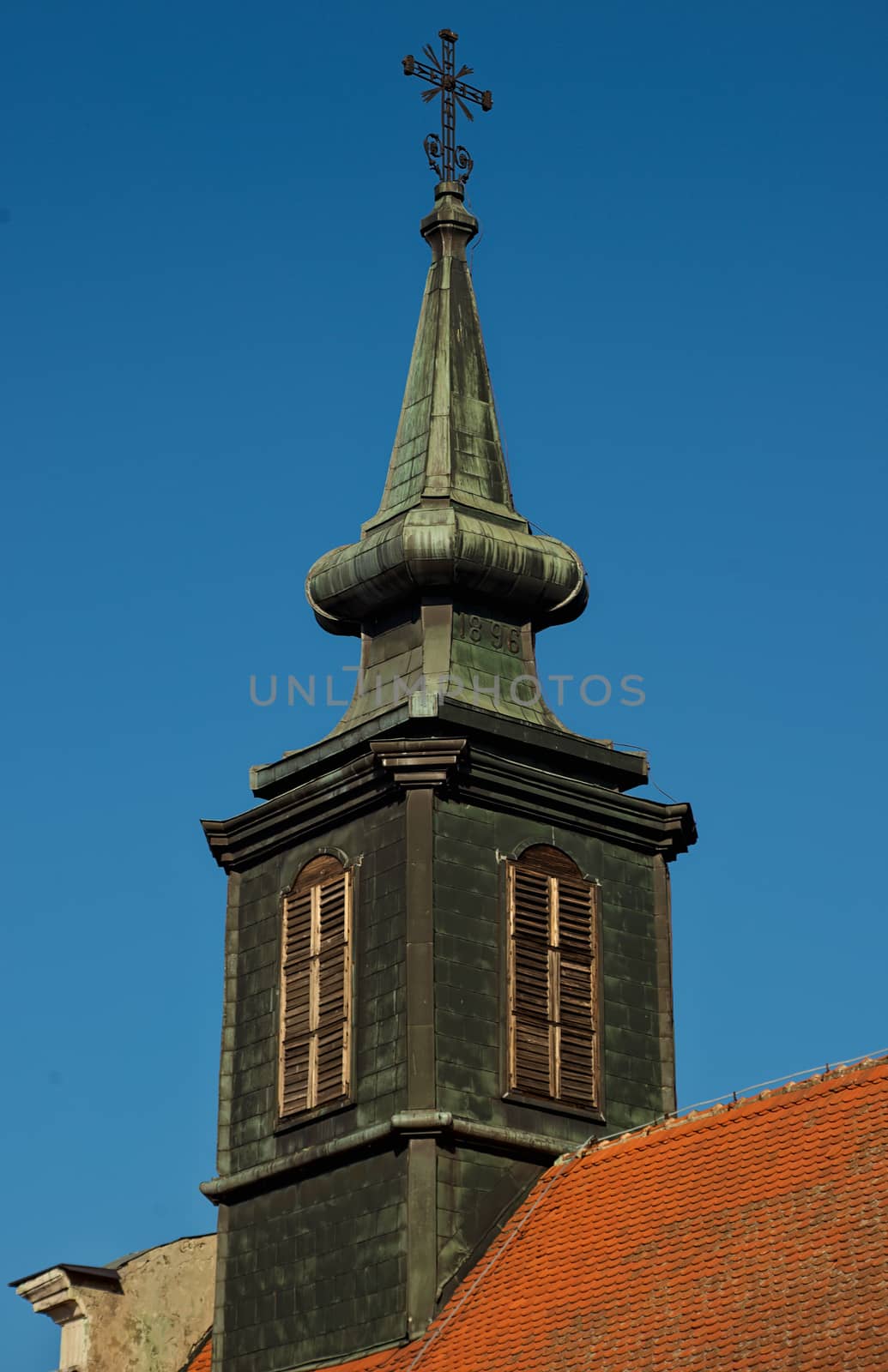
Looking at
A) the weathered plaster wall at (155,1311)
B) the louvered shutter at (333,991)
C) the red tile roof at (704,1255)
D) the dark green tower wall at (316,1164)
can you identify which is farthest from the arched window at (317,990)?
the weathered plaster wall at (155,1311)

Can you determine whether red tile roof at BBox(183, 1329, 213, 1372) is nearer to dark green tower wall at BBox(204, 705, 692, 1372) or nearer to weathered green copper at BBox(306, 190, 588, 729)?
dark green tower wall at BBox(204, 705, 692, 1372)

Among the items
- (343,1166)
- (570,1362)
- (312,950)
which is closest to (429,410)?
(312,950)

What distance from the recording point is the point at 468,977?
129 ft

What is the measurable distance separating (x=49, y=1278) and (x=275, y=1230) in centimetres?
411

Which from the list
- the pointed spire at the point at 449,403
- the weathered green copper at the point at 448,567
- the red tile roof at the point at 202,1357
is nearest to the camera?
the weathered green copper at the point at 448,567

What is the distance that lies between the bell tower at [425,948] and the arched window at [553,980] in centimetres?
3

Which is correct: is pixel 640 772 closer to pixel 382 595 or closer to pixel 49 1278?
pixel 382 595

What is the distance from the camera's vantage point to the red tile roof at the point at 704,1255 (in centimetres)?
3216

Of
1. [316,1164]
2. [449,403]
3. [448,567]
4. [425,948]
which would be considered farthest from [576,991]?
[449,403]

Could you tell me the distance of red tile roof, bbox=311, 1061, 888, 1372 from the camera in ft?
105

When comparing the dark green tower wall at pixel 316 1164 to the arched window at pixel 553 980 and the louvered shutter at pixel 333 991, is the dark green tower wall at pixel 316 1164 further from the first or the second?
the arched window at pixel 553 980

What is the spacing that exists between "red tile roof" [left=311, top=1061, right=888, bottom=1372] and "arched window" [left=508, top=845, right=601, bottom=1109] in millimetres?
1166

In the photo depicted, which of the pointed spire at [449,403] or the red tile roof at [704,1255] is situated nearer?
the red tile roof at [704,1255]

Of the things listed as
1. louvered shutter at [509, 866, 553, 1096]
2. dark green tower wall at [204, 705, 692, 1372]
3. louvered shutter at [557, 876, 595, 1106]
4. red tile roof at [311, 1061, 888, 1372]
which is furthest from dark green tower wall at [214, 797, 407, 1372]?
louvered shutter at [557, 876, 595, 1106]
